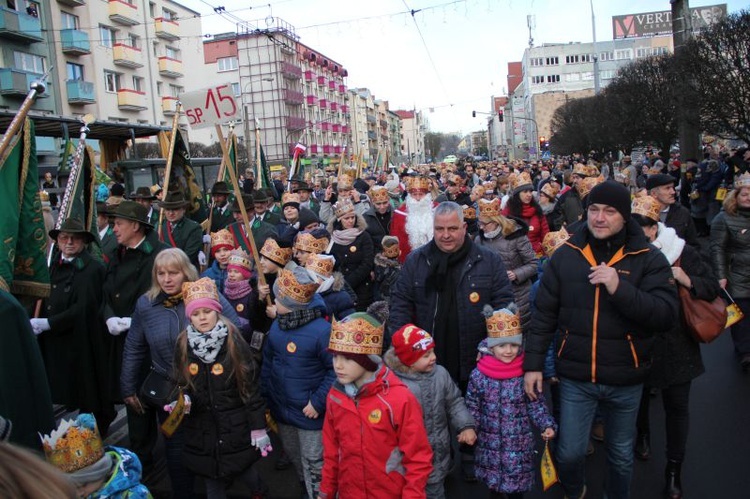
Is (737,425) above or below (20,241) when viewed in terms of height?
below

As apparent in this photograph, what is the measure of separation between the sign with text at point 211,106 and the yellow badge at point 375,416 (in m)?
4.40

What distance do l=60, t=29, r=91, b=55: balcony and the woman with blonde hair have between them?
34.7 meters

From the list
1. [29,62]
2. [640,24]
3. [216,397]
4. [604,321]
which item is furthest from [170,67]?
[640,24]

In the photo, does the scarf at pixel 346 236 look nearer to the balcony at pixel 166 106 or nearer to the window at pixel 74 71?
the window at pixel 74 71

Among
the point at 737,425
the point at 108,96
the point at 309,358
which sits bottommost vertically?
the point at 737,425

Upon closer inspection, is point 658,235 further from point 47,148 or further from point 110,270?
point 47,148

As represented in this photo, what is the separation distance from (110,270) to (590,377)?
3970 millimetres

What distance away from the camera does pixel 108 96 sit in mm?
38625

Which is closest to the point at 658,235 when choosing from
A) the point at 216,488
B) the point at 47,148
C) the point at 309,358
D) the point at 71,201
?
the point at 309,358

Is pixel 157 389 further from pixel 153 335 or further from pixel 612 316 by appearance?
pixel 612 316

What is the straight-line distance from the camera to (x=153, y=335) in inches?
178

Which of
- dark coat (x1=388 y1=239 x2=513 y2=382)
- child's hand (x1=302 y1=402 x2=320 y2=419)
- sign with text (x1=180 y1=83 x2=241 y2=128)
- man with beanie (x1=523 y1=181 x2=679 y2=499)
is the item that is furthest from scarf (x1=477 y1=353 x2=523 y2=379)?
sign with text (x1=180 y1=83 x2=241 y2=128)

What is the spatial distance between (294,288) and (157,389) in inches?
48.6

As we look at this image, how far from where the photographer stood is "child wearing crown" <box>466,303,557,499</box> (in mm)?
3918
